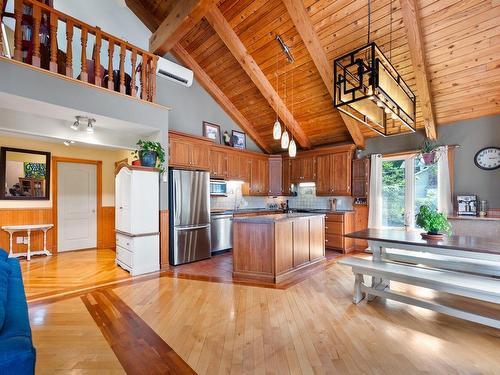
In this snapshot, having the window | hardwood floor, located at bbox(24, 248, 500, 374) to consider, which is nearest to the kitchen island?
hardwood floor, located at bbox(24, 248, 500, 374)

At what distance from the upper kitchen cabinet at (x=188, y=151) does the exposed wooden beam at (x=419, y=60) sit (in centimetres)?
384

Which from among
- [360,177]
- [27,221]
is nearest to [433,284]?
[360,177]

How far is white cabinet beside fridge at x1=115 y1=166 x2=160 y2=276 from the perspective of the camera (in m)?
4.02

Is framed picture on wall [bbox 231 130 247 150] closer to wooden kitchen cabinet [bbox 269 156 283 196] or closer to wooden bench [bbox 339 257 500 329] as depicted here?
wooden kitchen cabinet [bbox 269 156 283 196]

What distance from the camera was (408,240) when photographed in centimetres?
275

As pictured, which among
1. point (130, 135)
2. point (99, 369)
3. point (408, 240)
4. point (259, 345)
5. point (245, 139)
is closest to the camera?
point (99, 369)

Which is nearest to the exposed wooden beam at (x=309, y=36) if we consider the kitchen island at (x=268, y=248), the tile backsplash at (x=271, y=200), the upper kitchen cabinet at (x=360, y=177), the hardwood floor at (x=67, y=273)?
the upper kitchen cabinet at (x=360, y=177)

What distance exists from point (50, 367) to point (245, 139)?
5.97m

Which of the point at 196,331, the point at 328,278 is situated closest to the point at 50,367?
the point at 196,331

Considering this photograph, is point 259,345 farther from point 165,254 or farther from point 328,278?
point 165,254

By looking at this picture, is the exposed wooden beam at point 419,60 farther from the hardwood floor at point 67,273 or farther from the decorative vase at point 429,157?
the hardwood floor at point 67,273

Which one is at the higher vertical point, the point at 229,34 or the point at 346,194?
the point at 229,34

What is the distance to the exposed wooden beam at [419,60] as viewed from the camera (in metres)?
3.34

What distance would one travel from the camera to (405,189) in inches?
212
